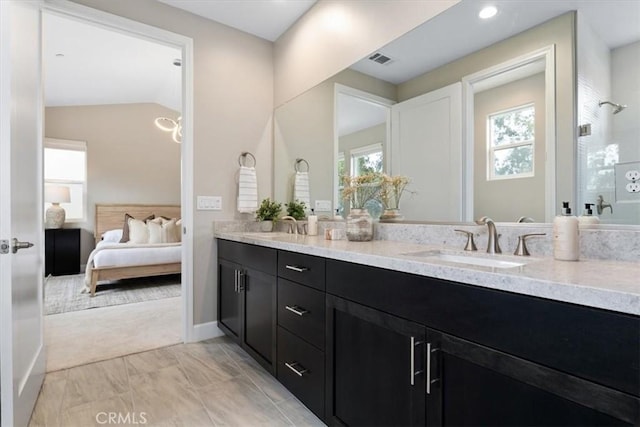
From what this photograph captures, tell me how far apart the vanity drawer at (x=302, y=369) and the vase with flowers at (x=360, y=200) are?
676 millimetres

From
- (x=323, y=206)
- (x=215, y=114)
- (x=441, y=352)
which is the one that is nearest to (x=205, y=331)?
(x=323, y=206)

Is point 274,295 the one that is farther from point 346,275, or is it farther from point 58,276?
point 58,276

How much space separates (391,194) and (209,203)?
5.16 feet

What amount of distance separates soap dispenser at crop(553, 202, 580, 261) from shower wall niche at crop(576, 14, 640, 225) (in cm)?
14

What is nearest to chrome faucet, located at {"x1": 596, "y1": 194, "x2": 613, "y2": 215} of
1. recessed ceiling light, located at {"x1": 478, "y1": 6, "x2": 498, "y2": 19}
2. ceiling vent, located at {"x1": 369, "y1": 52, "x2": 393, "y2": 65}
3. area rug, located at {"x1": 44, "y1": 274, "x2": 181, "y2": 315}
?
recessed ceiling light, located at {"x1": 478, "y1": 6, "x2": 498, "y2": 19}

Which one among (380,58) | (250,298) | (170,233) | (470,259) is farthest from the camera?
(170,233)

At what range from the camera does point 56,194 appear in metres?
5.27

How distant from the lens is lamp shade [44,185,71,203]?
5211 millimetres

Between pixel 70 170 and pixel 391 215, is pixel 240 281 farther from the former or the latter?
pixel 70 170

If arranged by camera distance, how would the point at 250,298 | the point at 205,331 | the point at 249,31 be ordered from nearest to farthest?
the point at 250,298, the point at 205,331, the point at 249,31

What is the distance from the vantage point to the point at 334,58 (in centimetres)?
240

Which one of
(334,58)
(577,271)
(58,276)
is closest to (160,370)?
(577,271)

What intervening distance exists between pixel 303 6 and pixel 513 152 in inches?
82.8

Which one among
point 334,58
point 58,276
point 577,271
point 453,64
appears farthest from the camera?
point 58,276
